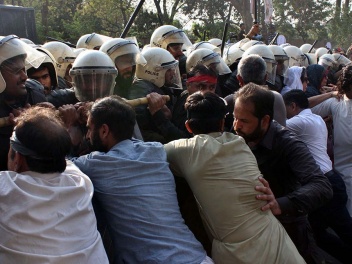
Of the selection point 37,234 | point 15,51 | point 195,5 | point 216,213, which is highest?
point 15,51

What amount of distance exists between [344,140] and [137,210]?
2.85 metres

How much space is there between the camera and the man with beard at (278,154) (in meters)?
2.96

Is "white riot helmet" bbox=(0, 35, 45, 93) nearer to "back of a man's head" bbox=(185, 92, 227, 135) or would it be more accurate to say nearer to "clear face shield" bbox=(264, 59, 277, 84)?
"back of a man's head" bbox=(185, 92, 227, 135)

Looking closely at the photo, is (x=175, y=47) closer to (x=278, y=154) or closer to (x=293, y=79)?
(x=293, y=79)

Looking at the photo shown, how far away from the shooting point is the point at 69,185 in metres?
2.25

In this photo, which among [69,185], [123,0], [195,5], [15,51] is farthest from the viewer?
[195,5]

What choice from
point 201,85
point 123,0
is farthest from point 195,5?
point 201,85

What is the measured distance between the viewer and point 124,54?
464 cm

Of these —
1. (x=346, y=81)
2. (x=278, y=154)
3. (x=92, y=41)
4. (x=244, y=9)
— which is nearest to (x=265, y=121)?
(x=278, y=154)

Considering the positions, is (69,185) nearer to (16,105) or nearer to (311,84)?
(16,105)

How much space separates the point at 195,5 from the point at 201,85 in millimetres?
31081

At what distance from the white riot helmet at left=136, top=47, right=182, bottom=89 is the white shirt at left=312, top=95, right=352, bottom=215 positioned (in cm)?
155

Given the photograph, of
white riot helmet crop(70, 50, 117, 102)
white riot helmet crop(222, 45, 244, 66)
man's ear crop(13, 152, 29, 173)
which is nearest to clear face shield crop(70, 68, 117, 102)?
white riot helmet crop(70, 50, 117, 102)

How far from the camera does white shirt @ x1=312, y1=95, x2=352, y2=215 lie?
183 inches
